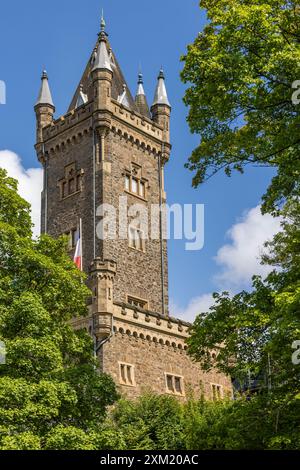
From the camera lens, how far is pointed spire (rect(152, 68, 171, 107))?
46.5 meters

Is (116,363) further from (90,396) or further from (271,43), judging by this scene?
(271,43)

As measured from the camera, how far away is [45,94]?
46.6 meters


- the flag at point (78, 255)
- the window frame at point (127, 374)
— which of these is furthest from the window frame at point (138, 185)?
the window frame at point (127, 374)

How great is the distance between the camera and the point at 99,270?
108 feet

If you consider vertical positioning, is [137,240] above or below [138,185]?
below

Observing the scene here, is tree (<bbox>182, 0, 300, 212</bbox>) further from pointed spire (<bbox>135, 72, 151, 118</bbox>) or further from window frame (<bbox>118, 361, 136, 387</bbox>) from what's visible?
pointed spire (<bbox>135, 72, 151, 118</bbox>)

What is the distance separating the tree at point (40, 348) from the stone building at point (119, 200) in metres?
10.8

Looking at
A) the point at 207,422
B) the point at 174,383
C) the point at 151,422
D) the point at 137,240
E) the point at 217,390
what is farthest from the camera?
the point at 137,240

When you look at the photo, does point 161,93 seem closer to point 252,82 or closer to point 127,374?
point 127,374

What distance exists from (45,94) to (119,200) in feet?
32.7
